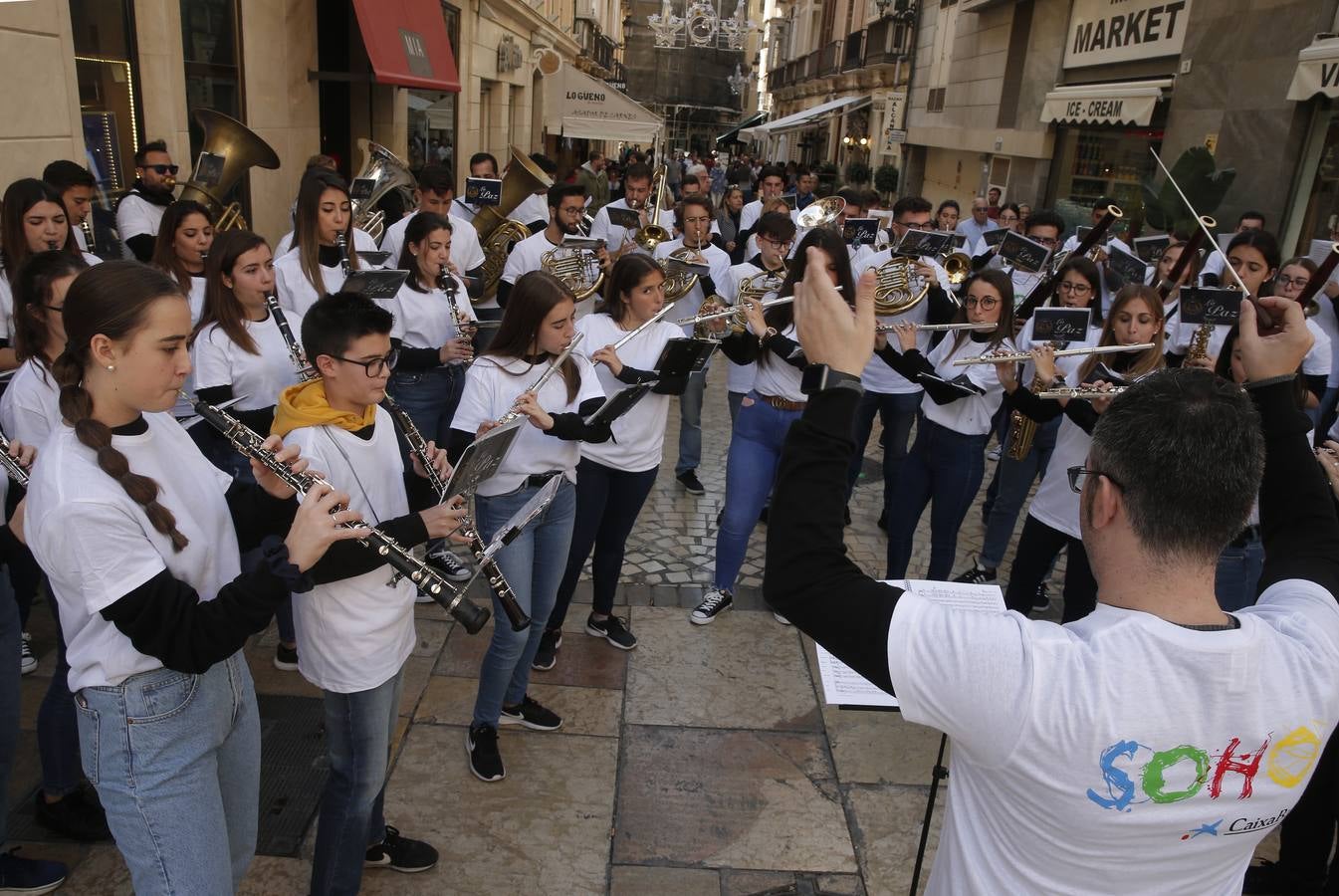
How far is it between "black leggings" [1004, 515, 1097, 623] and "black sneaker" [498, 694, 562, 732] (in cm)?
226

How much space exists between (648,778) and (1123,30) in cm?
1625

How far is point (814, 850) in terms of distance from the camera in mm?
3508

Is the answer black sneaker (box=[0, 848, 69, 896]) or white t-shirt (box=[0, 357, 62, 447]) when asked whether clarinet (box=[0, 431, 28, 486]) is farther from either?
black sneaker (box=[0, 848, 69, 896])

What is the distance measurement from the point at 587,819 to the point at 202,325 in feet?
9.02

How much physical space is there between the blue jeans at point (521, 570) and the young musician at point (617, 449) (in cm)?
49

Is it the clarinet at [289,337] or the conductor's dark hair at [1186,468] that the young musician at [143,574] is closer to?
the conductor's dark hair at [1186,468]

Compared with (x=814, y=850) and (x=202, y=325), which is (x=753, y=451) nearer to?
(x=814, y=850)

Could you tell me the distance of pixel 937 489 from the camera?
204 inches

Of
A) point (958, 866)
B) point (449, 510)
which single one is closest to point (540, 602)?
point (449, 510)

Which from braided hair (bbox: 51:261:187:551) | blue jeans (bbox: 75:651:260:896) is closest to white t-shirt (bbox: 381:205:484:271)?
braided hair (bbox: 51:261:187:551)

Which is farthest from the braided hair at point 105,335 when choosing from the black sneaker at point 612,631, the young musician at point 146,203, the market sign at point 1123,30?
the market sign at point 1123,30

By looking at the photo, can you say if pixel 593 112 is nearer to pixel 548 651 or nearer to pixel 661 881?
pixel 548 651

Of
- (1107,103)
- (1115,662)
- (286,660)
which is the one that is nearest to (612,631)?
(286,660)

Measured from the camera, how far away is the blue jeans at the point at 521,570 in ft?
11.9
